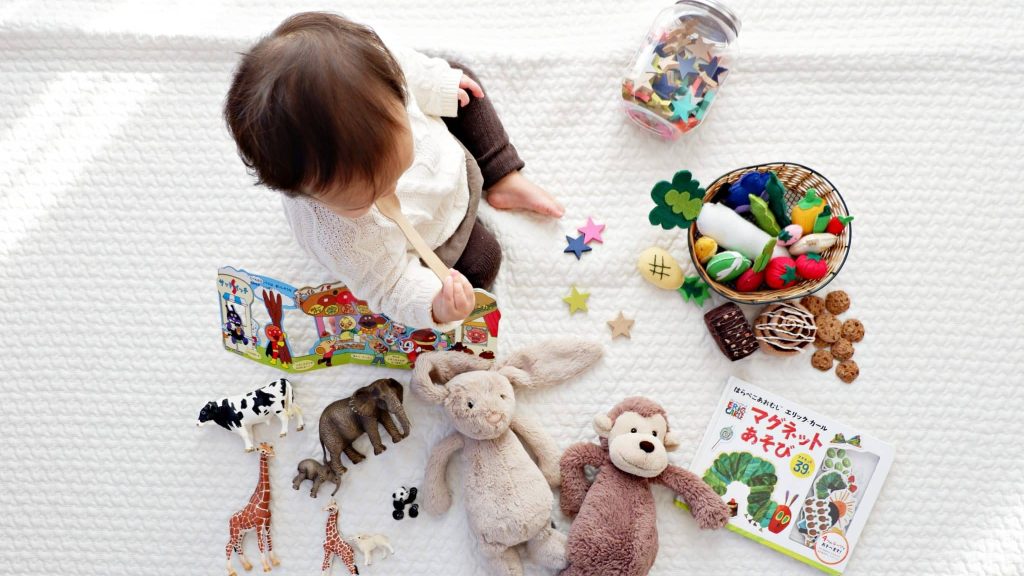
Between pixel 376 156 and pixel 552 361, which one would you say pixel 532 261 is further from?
pixel 376 156

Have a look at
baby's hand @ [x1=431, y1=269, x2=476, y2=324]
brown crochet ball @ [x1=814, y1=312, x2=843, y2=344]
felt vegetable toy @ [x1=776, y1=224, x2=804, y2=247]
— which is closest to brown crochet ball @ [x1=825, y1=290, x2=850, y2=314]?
brown crochet ball @ [x1=814, y1=312, x2=843, y2=344]

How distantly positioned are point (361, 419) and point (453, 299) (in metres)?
0.26

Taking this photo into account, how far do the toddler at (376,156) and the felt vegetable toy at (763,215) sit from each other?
0.89 feet

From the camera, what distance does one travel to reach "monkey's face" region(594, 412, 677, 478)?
92 centimetres

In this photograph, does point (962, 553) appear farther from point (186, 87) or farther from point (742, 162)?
point (186, 87)

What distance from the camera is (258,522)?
0.97 meters

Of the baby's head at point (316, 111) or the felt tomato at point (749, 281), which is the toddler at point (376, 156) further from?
the felt tomato at point (749, 281)

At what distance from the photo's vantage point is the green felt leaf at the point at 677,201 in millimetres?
908

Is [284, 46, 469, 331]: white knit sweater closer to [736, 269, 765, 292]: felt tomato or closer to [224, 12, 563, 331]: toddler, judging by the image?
[224, 12, 563, 331]: toddler

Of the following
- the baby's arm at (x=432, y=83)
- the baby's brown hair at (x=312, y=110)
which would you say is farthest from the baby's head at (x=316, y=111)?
the baby's arm at (x=432, y=83)

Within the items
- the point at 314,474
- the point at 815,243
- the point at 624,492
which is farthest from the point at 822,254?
the point at 314,474

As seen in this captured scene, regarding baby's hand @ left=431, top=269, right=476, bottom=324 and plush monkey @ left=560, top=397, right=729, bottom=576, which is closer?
baby's hand @ left=431, top=269, right=476, bottom=324

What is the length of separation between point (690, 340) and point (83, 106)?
37.8 inches

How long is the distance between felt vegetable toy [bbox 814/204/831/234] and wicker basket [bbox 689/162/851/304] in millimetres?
25
